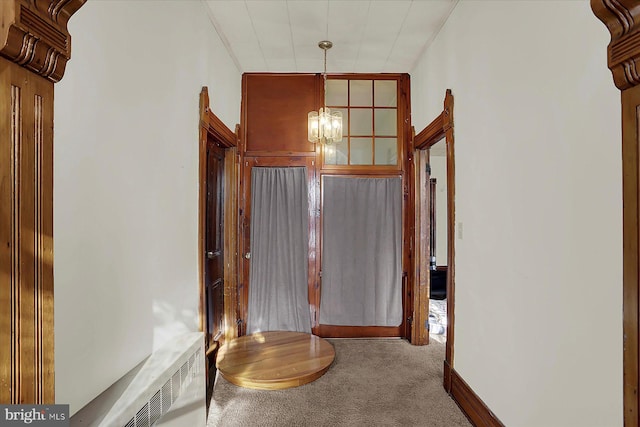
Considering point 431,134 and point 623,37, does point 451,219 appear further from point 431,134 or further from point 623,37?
point 623,37

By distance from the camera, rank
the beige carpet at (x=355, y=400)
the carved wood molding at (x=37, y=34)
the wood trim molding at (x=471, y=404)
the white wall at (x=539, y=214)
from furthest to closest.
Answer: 1. the beige carpet at (x=355, y=400)
2. the wood trim molding at (x=471, y=404)
3. the white wall at (x=539, y=214)
4. the carved wood molding at (x=37, y=34)

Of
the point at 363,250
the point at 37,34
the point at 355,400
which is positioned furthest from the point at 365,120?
the point at 37,34

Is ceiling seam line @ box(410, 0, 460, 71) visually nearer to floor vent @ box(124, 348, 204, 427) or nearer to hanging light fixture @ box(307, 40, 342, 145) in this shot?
hanging light fixture @ box(307, 40, 342, 145)

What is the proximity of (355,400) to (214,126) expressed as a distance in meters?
2.32

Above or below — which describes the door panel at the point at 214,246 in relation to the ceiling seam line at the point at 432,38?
below

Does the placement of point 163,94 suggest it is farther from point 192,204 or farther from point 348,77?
point 348,77

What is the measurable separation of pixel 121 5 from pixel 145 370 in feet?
5.35

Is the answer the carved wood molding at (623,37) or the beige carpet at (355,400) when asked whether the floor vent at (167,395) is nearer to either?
the beige carpet at (355,400)

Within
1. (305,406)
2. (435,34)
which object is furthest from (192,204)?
(435,34)

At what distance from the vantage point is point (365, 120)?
12.8 feet

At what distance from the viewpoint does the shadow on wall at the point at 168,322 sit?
1.84 meters

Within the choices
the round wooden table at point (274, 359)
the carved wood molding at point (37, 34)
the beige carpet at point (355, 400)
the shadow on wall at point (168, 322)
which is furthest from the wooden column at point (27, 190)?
the round wooden table at point (274, 359)

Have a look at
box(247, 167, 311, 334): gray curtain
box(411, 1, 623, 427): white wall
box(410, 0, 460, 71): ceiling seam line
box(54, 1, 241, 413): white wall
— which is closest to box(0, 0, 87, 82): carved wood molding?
box(54, 1, 241, 413): white wall

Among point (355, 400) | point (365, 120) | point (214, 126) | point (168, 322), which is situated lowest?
point (355, 400)
